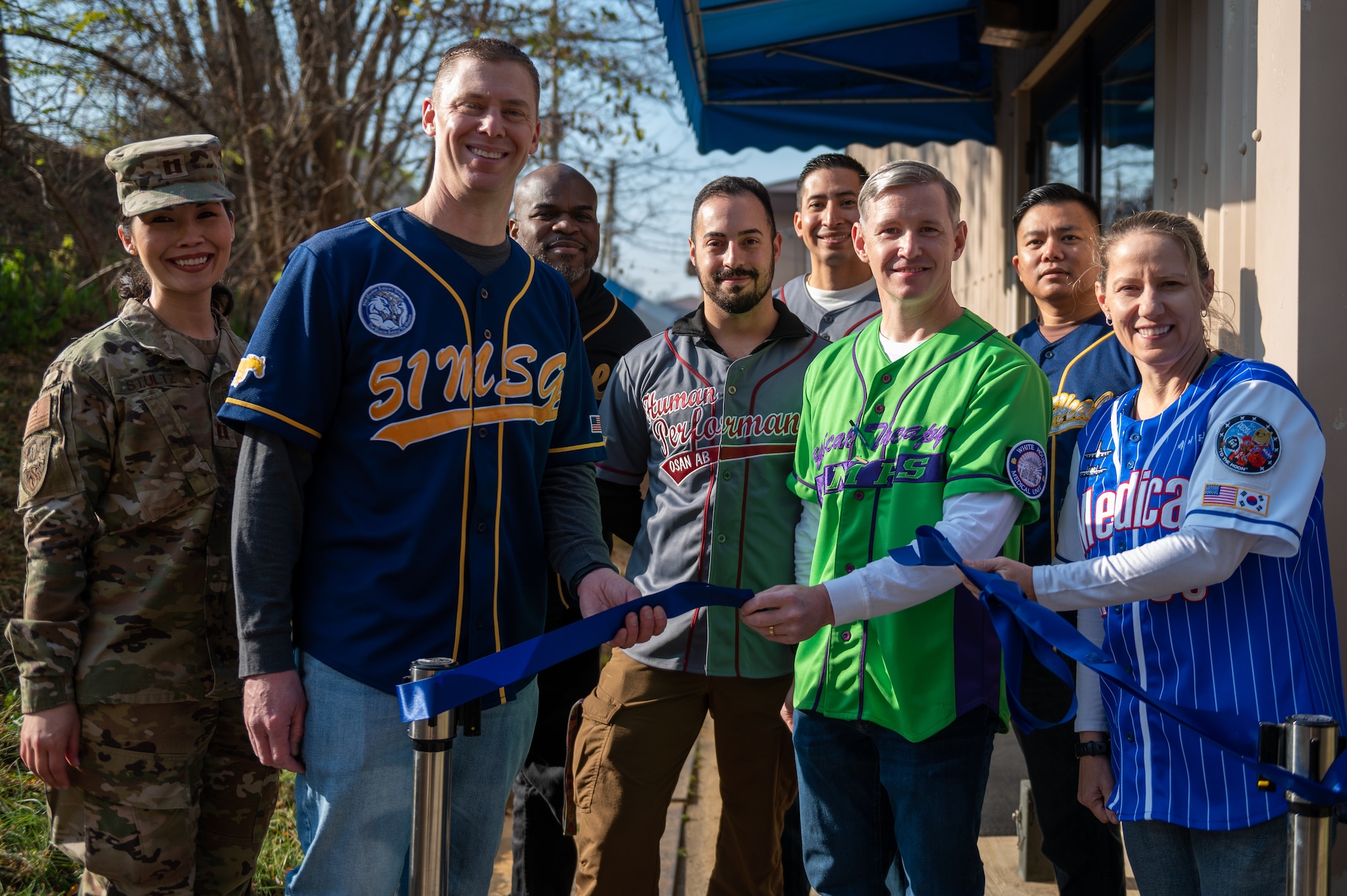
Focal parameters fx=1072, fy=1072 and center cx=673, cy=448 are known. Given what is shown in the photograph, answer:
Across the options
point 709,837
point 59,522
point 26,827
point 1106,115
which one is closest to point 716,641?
point 59,522

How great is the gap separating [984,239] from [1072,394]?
3.93m

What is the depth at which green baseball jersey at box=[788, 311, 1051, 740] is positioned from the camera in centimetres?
246

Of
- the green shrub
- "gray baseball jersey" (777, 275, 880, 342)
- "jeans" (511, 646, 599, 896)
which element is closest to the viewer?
"jeans" (511, 646, 599, 896)

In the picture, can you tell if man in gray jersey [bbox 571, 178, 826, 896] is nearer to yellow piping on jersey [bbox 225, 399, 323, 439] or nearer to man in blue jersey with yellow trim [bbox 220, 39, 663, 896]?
man in blue jersey with yellow trim [bbox 220, 39, 663, 896]

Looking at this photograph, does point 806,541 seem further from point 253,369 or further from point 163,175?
point 163,175

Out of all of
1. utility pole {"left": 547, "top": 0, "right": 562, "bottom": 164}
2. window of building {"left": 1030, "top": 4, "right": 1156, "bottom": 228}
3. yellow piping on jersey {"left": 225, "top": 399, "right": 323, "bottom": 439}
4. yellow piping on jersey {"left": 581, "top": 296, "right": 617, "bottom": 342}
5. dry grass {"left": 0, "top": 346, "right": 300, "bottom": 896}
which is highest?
utility pole {"left": 547, "top": 0, "right": 562, "bottom": 164}

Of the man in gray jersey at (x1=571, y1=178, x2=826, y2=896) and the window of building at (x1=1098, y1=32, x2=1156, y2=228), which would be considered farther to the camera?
the window of building at (x1=1098, y1=32, x2=1156, y2=228)

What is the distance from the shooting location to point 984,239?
677 cm

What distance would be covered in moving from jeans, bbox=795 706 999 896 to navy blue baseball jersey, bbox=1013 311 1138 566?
0.73 m

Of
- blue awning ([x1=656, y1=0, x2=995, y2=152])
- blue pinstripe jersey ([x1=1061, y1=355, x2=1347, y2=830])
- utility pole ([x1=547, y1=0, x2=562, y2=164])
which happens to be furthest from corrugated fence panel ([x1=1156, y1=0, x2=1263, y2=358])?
utility pole ([x1=547, y1=0, x2=562, y2=164])

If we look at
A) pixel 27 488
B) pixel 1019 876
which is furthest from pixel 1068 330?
pixel 27 488

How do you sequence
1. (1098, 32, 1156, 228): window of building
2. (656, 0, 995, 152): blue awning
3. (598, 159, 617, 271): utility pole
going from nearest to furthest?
1. (1098, 32, 1156, 228): window of building
2. (656, 0, 995, 152): blue awning
3. (598, 159, 617, 271): utility pole

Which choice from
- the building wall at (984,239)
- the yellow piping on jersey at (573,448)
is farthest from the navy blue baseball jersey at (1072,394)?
the building wall at (984,239)

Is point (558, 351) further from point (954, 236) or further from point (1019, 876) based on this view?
point (1019, 876)
